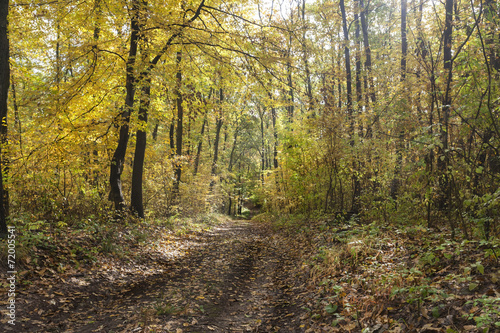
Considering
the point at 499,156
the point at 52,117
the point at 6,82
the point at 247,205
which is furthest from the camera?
the point at 247,205

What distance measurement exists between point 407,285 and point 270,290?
113 inches

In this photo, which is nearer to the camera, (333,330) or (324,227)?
(333,330)

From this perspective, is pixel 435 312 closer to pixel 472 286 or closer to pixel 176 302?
pixel 472 286

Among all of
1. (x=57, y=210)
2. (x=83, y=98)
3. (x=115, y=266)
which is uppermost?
(x=83, y=98)

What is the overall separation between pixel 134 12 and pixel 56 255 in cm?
662

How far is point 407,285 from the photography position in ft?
13.7

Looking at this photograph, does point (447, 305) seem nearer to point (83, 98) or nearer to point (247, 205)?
point (83, 98)

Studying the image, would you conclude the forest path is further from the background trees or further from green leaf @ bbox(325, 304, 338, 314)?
the background trees

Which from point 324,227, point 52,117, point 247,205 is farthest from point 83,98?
point 247,205

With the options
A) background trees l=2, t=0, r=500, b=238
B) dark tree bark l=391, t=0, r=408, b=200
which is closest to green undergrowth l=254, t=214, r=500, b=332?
background trees l=2, t=0, r=500, b=238

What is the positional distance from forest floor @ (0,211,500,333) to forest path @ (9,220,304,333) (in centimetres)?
2

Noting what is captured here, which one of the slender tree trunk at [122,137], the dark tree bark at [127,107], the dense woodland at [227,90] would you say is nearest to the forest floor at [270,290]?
the dense woodland at [227,90]

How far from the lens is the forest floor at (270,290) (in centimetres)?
360

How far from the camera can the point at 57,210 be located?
8102mm
